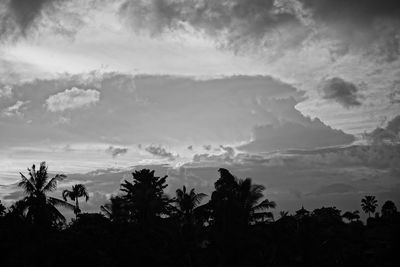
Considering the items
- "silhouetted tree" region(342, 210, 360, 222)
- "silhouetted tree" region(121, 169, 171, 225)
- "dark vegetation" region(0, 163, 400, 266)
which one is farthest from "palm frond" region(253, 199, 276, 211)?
"silhouetted tree" region(342, 210, 360, 222)

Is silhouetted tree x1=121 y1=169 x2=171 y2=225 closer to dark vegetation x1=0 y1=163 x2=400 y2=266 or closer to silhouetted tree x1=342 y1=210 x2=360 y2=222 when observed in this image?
dark vegetation x1=0 y1=163 x2=400 y2=266

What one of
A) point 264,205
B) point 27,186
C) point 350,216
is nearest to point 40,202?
point 27,186

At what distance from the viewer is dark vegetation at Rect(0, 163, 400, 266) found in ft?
95.8

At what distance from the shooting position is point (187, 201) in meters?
47.6

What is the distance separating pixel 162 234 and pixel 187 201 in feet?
31.5

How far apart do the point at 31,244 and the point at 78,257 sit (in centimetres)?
424

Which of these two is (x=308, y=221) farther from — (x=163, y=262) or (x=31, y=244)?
(x=31, y=244)

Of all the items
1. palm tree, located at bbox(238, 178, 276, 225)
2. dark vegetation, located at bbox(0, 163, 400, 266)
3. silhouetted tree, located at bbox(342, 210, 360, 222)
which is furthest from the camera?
silhouetted tree, located at bbox(342, 210, 360, 222)

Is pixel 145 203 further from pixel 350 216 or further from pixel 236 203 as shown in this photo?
pixel 350 216

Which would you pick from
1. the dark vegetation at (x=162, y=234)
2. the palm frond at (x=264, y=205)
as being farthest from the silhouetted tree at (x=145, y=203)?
the palm frond at (x=264, y=205)

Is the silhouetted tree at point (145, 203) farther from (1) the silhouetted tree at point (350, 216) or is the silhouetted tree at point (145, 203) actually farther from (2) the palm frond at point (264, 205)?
(1) the silhouetted tree at point (350, 216)

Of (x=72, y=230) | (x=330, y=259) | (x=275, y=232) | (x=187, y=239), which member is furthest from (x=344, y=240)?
(x=72, y=230)

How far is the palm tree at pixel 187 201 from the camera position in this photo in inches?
1876

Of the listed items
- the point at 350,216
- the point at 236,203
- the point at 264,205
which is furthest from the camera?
the point at 350,216
